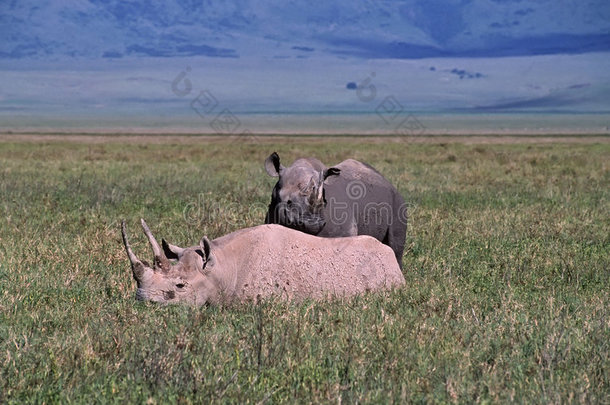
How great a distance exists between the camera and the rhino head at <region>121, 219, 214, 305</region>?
24.6ft

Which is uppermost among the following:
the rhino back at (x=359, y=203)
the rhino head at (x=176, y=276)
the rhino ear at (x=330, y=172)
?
the rhino ear at (x=330, y=172)

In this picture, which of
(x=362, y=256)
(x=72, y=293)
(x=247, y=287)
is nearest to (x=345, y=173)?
(x=362, y=256)

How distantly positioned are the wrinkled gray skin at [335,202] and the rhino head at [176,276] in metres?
1.80

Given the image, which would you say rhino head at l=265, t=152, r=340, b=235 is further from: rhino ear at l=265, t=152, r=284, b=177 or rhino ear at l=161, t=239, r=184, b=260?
rhino ear at l=161, t=239, r=184, b=260

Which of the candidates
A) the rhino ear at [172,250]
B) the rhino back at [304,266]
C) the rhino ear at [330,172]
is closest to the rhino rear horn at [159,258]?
the rhino ear at [172,250]

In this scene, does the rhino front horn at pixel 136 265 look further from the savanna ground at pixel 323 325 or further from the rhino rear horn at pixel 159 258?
the savanna ground at pixel 323 325

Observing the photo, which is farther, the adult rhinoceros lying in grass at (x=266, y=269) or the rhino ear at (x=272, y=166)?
the rhino ear at (x=272, y=166)

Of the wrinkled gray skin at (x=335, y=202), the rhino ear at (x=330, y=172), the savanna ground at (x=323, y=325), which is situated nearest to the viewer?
the savanna ground at (x=323, y=325)

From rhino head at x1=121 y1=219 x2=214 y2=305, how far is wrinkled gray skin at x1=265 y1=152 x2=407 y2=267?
70.9 inches

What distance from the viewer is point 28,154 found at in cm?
3300

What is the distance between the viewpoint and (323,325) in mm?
7203

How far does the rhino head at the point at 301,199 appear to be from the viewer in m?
9.47

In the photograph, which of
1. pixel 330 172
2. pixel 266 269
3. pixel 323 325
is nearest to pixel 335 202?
pixel 330 172

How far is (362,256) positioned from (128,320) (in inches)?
98.0
